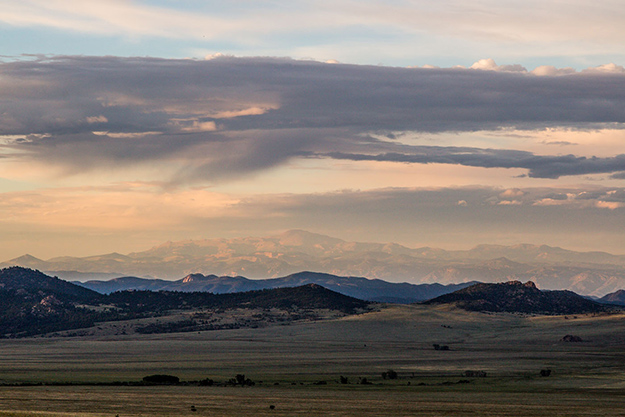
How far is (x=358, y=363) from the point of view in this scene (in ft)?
541

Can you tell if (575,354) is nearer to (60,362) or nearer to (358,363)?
(358,363)

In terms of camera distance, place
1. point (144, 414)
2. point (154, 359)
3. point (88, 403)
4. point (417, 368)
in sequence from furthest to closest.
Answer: point (154, 359) < point (417, 368) < point (88, 403) < point (144, 414)

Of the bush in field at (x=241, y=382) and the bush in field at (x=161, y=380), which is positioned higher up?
the bush in field at (x=161, y=380)

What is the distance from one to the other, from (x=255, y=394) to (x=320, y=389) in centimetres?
1406

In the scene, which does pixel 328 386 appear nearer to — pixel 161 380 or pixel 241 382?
pixel 241 382

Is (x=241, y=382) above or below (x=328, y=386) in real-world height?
above

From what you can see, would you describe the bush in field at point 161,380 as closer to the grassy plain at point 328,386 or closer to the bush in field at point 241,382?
the grassy plain at point 328,386

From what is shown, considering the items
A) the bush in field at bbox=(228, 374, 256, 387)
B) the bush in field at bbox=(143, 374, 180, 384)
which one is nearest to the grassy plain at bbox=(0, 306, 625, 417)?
the bush in field at bbox=(228, 374, 256, 387)

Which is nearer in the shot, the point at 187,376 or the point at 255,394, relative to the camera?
the point at 255,394

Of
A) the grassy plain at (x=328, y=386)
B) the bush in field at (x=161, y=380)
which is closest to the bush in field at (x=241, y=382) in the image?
the grassy plain at (x=328, y=386)

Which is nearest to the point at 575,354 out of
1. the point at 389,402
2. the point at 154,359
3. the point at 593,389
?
the point at 593,389

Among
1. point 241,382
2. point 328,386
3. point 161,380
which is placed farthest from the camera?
point 161,380

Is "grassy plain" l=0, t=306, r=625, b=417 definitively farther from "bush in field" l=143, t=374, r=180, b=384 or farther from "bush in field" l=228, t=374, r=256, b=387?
"bush in field" l=143, t=374, r=180, b=384

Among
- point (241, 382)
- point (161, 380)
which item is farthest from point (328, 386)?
point (161, 380)
